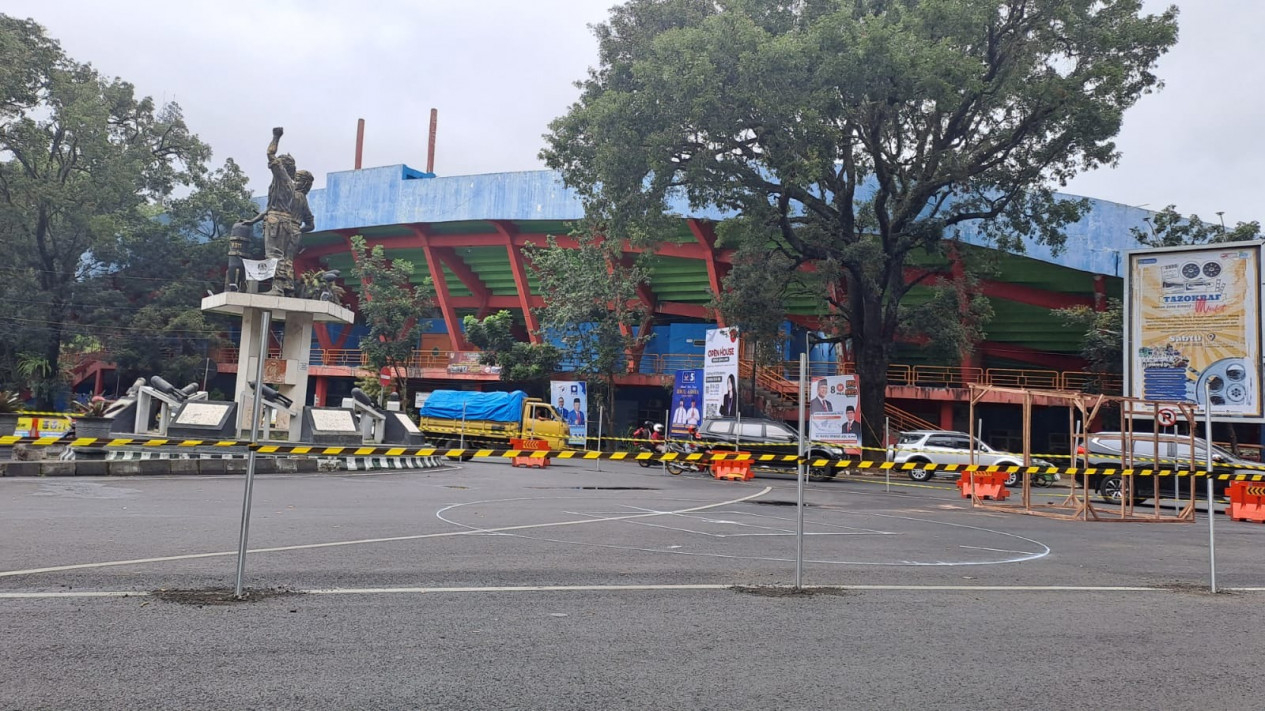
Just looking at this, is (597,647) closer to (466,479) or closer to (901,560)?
(901,560)

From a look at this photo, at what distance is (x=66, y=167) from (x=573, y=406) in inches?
1178

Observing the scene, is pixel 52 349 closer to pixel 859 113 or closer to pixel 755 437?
pixel 755 437

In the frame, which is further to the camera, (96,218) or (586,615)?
(96,218)

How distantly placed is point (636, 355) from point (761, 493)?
22.8 m

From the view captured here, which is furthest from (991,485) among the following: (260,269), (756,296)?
(260,269)

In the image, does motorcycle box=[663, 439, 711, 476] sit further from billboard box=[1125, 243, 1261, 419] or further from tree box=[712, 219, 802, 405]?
billboard box=[1125, 243, 1261, 419]

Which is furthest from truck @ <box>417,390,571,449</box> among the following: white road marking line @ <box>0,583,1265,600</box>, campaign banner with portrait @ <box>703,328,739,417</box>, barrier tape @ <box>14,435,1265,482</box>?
white road marking line @ <box>0,583,1265,600</box>

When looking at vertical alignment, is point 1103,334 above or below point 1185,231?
below

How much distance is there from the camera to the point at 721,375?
2936cm

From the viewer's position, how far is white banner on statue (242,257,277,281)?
28.0 m

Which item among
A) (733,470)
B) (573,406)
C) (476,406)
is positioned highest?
(573,406)

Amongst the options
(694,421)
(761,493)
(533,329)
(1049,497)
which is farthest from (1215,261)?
(533,329)

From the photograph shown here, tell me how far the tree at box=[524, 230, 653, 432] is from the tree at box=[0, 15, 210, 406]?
22.6 metres

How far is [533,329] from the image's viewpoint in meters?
45.6
